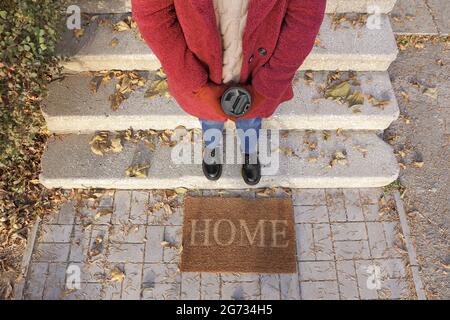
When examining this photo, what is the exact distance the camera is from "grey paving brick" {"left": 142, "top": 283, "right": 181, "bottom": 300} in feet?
11.1

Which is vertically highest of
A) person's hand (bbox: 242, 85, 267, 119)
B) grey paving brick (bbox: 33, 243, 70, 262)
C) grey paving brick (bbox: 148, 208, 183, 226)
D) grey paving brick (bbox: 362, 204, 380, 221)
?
person's hand (bbox: 242, 85, 267, 119)

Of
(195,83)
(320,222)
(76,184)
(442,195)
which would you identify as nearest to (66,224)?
(76,184)

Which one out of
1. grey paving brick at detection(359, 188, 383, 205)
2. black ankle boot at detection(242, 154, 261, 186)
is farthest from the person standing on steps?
grey paving brick at detection(359, 188, 383, 205)

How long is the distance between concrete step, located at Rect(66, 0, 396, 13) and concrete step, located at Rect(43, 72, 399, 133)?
2.27ft

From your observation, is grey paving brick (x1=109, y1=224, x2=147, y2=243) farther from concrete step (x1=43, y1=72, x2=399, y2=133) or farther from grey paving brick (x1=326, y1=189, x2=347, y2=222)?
grey paving brick (x1=326, y1=189, x2=347, y2=222)

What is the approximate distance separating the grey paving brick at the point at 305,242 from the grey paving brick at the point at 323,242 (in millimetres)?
38

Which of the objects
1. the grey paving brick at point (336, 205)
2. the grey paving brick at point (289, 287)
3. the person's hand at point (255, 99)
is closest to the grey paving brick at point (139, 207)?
the grey paving brick at point (289, 287)

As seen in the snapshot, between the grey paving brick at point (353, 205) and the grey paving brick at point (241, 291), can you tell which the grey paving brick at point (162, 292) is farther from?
the grey paving brick at point (353, 205)

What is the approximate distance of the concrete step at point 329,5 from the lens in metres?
3.96

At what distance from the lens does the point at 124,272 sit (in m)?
3.46

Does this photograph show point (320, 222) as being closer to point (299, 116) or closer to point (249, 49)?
point (299, 116)

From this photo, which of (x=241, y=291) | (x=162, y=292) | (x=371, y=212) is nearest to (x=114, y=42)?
(x=162, y=292)

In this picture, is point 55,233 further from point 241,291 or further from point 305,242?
point 305,242
